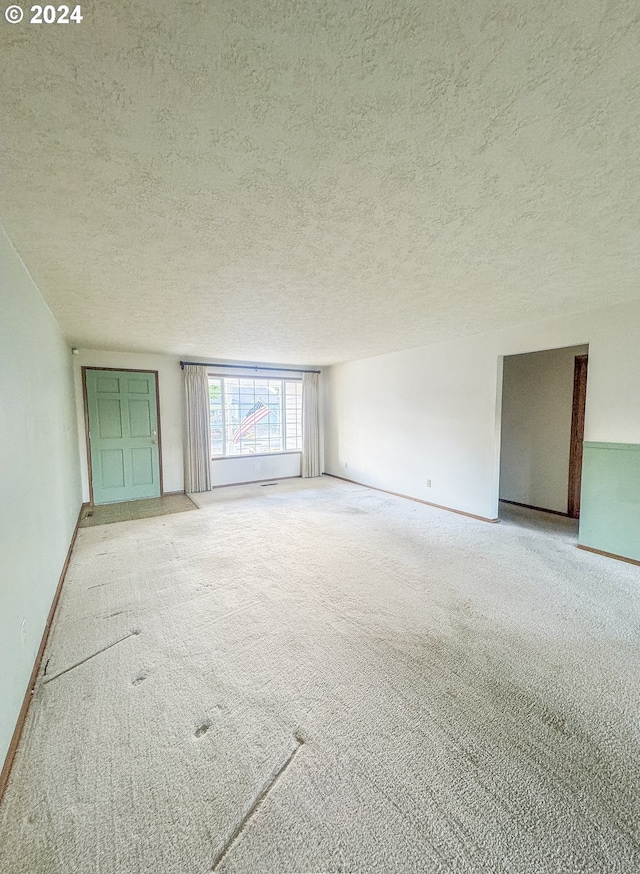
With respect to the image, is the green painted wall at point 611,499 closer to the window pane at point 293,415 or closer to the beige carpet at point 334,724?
the beige carpet at point 334,724

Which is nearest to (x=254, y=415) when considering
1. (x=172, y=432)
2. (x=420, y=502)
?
(x=172, y=432)

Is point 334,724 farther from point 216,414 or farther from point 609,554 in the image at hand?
point 216,414

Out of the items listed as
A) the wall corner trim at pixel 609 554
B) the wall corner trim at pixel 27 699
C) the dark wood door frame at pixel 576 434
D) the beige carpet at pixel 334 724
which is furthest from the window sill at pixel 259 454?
the wall corner trim at pixel 609 554

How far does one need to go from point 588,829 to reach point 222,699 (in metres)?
1.45

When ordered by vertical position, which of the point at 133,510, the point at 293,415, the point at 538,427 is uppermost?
the point at 293,415

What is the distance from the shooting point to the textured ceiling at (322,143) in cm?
85

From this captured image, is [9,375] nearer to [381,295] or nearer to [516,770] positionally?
[381,295]

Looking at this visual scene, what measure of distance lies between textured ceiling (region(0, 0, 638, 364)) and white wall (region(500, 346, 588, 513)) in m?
2.30

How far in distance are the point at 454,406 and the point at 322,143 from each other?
3842mm

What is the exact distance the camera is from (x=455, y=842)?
1.05 meters

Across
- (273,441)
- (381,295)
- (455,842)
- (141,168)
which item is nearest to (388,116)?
(141,168)

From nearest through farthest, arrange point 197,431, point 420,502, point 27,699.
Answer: point 27,699
point 420,502
point 197,431

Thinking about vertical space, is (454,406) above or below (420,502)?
above

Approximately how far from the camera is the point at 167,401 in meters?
5.68
